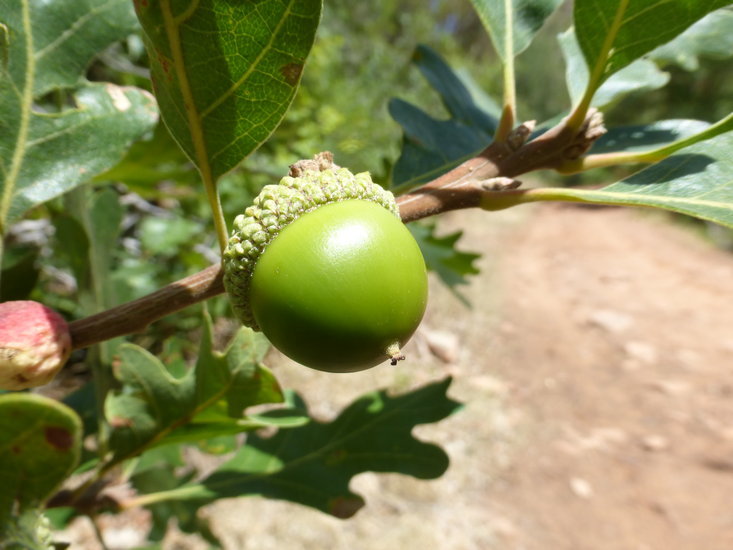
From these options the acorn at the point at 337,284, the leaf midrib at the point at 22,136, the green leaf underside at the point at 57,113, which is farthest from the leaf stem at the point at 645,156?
the leaf midrib at the point at 22,136

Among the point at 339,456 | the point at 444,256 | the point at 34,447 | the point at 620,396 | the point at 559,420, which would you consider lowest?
the point at 620,396

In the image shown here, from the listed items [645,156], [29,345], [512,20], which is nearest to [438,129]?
[512,20]

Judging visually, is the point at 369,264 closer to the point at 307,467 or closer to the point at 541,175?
the point at 307,467

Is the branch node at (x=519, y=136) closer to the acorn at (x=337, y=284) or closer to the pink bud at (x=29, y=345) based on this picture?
the acorn at (x=337, y=284)

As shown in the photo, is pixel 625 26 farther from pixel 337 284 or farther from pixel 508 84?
pixel 337 284

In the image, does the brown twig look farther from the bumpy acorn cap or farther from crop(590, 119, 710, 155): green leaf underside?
crop(590, 119, 710, 155): green leaf underside

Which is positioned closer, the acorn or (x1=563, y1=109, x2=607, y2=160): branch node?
the acorn

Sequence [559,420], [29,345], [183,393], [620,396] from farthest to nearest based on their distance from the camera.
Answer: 1. [620,396]
2. [559,420]
3. [183,393]
4. [29,345]

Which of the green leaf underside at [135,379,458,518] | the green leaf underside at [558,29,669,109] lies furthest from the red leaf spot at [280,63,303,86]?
the green leaf underside at [135,379,458,518]
